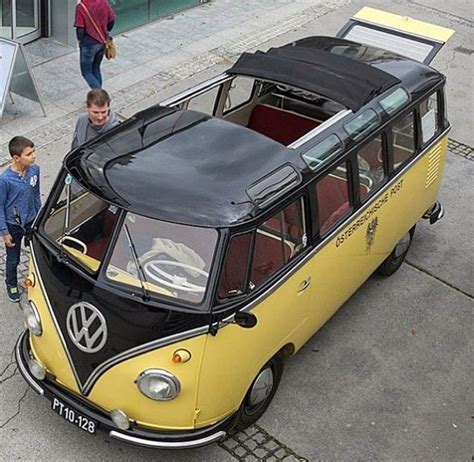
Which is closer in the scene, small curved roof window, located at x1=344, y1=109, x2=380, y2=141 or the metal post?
small curved roof window, located at x1=344, y1=109, x2=380, y2=141

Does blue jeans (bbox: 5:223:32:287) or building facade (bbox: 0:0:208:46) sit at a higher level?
blue jeans (bbox: 5:223:32:287)

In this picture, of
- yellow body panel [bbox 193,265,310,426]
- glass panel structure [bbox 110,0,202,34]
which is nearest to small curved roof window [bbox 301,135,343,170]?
yellow body panel [bbox 193,265,310,426]

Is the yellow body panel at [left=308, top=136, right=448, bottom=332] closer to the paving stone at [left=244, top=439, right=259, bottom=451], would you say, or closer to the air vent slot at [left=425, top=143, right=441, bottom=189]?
the air vent slot at [left=425, top=143, right=441, bottom=189]

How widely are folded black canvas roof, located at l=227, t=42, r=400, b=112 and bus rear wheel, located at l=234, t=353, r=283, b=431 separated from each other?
2119mm

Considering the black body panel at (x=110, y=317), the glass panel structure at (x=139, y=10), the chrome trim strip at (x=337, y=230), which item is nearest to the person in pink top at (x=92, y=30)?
the glass panel structure at (x=139, y=10)

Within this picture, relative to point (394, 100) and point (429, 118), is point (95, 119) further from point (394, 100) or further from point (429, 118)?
point (429, 118)

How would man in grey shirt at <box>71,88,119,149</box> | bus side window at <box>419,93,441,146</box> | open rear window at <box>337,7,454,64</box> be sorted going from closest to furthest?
1. man in grey shirt at <box>71,88,119,149</box>
2. bus side window at <box>419,93,441,146</box>
3. open rear window at <box>337,7,454,64</box>

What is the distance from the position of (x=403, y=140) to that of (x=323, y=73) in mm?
1038

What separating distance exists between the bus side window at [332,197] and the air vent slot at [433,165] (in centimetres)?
158

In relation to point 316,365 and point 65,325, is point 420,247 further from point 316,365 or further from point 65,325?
point 65,325

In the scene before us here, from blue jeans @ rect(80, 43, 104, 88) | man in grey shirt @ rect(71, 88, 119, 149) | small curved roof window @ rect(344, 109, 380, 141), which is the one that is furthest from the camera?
blue jeans @ rect(80, 43, 104, 88)

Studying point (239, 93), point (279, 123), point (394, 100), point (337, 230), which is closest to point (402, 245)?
point (394, 100)

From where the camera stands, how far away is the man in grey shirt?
266 inches

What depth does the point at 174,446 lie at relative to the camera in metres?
5.49
